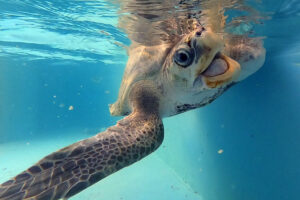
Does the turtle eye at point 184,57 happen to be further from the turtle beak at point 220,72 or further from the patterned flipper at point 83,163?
the patterned flipper at point 83,163

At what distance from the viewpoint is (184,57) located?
306 cm

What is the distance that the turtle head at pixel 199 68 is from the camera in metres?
2.90

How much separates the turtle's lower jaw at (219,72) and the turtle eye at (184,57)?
10.6 inches

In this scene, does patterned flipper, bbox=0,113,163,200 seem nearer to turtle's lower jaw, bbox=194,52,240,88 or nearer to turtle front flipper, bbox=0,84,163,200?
turtle front flipper, bbox=0,84,163,200

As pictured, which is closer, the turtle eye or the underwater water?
the turtle eye

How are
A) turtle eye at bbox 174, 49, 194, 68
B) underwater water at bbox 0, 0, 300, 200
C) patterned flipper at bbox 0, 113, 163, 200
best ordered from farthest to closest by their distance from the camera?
underwater water at bbox 0, 0, 300, 200, turtle eye at bbox 174, 49, 194, 68, patterned flipper at bbox 0, 113, 163, 200

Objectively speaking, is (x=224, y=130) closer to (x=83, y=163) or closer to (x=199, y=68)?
(x=199, y=68)

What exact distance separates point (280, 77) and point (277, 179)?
7.71ft

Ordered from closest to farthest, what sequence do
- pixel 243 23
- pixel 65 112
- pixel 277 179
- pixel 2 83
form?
pixel 277 179
pixel 243 23
pixel 2 83
pixel 65 112

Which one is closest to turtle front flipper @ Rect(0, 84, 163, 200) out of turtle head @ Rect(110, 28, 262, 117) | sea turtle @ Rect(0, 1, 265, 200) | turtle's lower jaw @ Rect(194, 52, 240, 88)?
sea turtle @ Rect(0, 1, 265, 200)

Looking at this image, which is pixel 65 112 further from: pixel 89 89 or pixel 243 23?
pixel 243 23

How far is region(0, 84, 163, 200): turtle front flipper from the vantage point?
82.7 inches

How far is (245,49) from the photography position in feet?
15.5

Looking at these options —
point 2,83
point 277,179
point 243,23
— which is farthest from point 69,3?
point 2,83
